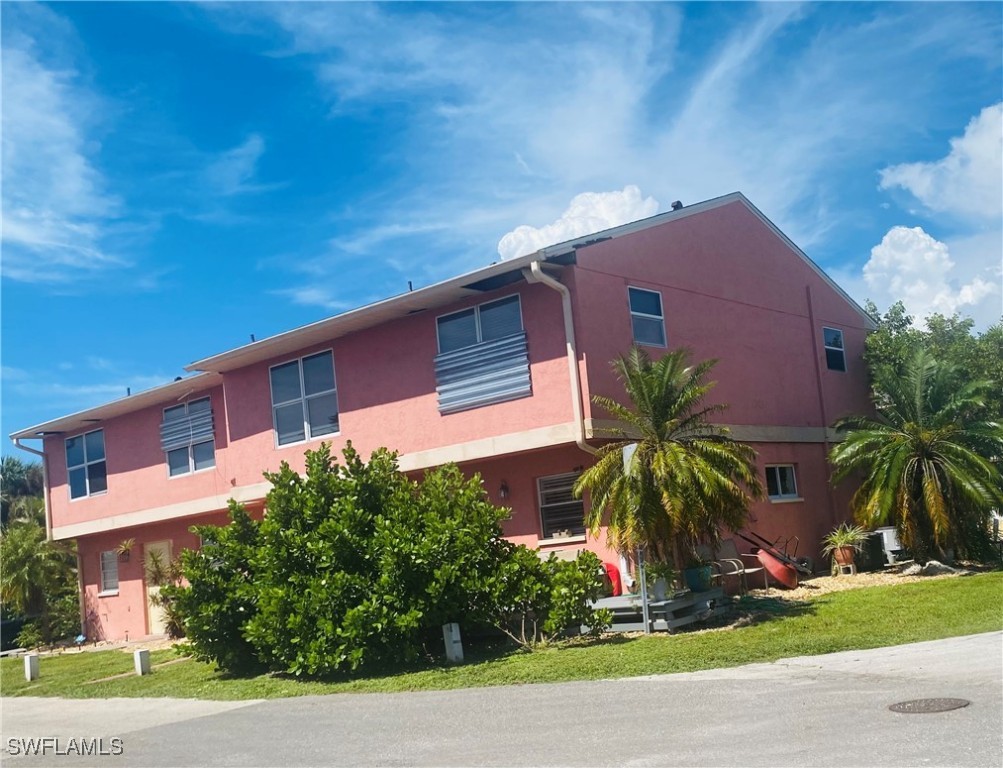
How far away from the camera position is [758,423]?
1897 centimetres

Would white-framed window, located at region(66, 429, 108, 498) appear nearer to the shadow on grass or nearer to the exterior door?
the exterior door

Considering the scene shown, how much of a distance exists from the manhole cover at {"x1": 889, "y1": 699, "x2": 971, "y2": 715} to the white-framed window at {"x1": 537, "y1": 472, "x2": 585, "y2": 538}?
27.7 feet

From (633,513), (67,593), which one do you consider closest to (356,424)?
(633,513)

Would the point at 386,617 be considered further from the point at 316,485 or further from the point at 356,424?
the point at 356,424

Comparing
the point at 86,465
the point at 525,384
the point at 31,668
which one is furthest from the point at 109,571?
the point at 525,384

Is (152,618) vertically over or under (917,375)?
under

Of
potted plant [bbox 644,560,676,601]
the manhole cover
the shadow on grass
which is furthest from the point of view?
the shadow on grass

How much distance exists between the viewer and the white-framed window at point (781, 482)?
62.7ft

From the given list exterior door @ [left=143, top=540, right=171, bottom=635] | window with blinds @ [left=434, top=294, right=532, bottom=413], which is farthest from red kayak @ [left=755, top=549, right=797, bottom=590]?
exterior door @ [left=143, top=540, right=171, bottom=635]

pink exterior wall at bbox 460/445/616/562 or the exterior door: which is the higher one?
pink exterior wall at bbox 460/445/616/562

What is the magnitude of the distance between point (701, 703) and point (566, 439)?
6.81 meters

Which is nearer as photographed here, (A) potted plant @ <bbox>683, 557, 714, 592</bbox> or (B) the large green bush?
(B) the large green bush

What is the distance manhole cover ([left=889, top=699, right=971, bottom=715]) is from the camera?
25.3 ft

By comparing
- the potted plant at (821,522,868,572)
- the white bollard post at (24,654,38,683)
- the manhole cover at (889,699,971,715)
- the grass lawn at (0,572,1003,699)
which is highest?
→ the potted plant at (821,522,868,572)
